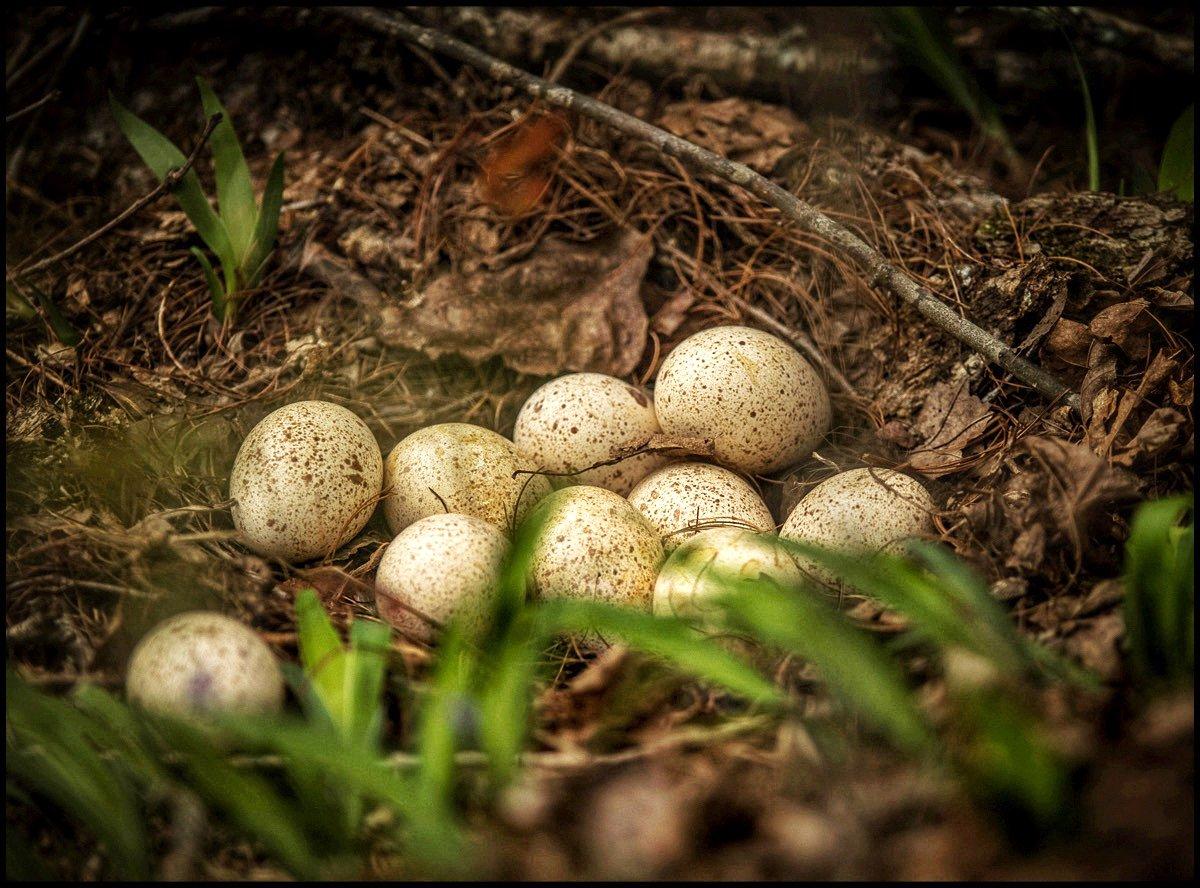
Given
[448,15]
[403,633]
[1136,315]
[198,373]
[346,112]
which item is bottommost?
[403,633]

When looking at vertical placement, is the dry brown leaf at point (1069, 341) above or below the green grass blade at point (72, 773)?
above

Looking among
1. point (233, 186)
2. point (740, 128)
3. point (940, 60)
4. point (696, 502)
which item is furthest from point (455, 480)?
point (940, 60)

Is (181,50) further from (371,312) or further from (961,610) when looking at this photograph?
(961,610)

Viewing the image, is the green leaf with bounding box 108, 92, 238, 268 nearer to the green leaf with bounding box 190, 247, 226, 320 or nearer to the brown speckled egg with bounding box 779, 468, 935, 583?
the green leaf with bounding box 190, 247, 226, 320

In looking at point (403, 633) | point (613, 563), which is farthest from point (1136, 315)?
point (403, 633)

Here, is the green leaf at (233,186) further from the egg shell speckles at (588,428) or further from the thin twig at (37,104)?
the egg shell speckles at (588,428)

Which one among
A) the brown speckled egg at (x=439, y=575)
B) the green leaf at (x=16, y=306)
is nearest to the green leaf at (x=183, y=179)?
the green leaf at (x=16, y=306)

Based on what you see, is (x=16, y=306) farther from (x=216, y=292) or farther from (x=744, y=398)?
(x=744, y=398)
